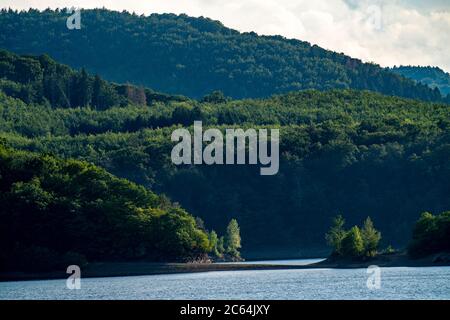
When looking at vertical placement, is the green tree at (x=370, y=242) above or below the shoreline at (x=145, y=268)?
above

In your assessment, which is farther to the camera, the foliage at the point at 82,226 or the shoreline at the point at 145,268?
the foliage at the point at 82,226

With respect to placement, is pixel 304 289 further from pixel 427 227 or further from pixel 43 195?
pixel 43 195

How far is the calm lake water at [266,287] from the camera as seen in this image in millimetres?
83938

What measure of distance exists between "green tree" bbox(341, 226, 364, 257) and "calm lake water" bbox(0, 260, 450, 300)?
5.40 m

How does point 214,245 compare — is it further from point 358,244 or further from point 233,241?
point 358,244

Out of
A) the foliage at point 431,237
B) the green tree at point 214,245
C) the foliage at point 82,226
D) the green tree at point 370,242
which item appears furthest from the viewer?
the green tree at point 214,245

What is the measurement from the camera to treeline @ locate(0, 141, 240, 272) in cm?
13575

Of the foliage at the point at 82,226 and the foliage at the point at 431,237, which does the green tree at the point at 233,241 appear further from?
the foliage at the point at 431,237

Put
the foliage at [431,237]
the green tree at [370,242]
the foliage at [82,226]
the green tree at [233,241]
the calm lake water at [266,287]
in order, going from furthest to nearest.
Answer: the green tree at [233,241] < the foliage at [82,226] < the green tree at [370,242] < the foliage at [431,237] < the calm lake water at [266,287]

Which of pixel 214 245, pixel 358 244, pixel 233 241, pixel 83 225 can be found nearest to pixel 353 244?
pixel 358 244

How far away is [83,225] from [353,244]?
101 ft

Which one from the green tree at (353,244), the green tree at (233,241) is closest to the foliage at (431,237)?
the green tree at (353,244)

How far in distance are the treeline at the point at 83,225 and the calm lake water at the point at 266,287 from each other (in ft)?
43.1

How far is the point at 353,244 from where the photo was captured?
12812 cm
